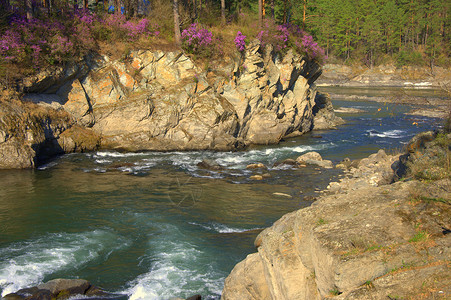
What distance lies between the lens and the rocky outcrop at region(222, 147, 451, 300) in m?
5.05

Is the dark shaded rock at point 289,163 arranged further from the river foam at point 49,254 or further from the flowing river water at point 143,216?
the river foam at point 49,254

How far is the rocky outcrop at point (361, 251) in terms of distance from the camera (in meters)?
5.05

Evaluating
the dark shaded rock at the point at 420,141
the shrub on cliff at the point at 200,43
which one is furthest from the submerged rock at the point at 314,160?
the shrub on cliff at the point at 200,43

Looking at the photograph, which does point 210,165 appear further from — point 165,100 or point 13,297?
point 13,297

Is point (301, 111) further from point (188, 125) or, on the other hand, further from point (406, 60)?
point (406, 60)

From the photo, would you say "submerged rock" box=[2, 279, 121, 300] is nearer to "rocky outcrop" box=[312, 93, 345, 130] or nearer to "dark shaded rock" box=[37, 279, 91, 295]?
"dark shaded rock" box=[37, 279, 91, 295]

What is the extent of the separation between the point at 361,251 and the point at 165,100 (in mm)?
21370

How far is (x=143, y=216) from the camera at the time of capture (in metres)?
14.4

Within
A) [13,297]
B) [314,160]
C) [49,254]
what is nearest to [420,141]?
[314,160]

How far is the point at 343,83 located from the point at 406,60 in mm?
17164

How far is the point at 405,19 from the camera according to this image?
90.3m

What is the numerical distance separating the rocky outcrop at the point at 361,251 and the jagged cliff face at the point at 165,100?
17708 millimetres

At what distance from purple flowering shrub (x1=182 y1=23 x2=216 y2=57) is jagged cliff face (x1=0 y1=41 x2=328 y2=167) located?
96 centimetres

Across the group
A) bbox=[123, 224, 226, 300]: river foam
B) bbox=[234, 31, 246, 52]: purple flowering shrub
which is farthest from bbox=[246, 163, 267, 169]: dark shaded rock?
bbox=[234, 31, 246, 52]: purple flowering shrub
